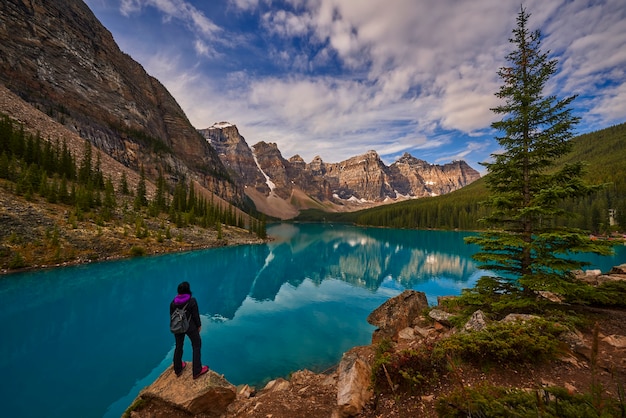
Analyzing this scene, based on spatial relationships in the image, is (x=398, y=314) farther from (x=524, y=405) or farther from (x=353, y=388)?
(x=524, y=405)

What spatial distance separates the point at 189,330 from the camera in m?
7.77

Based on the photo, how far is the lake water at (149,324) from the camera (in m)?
12.3

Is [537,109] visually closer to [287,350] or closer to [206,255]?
[287,350]

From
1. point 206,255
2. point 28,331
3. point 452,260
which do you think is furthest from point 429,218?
point 28,331

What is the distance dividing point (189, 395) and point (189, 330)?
5.74 feet

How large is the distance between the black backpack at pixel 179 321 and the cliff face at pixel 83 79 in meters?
119

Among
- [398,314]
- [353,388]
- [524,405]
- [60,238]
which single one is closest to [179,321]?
[353,388]

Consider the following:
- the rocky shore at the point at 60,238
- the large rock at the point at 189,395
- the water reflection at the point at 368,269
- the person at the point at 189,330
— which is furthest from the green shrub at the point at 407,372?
the rocky shore at the point at 60,238

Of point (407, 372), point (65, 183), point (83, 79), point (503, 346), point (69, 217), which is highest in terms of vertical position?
point (83, 79)

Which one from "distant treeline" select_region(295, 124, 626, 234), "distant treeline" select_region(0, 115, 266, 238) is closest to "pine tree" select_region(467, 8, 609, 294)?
"distant treeline" select_region(0, 115, 266, 238)

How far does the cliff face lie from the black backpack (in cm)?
11863

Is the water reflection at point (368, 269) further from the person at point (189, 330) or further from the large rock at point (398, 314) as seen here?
the person at point (189, 330)

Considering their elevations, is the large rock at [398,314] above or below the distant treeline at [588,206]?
below

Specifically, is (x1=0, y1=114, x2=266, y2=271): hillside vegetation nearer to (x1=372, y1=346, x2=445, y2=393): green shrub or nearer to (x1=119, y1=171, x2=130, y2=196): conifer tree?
(x1=119, y1=171, x2=130, y2=196): conifer tree
